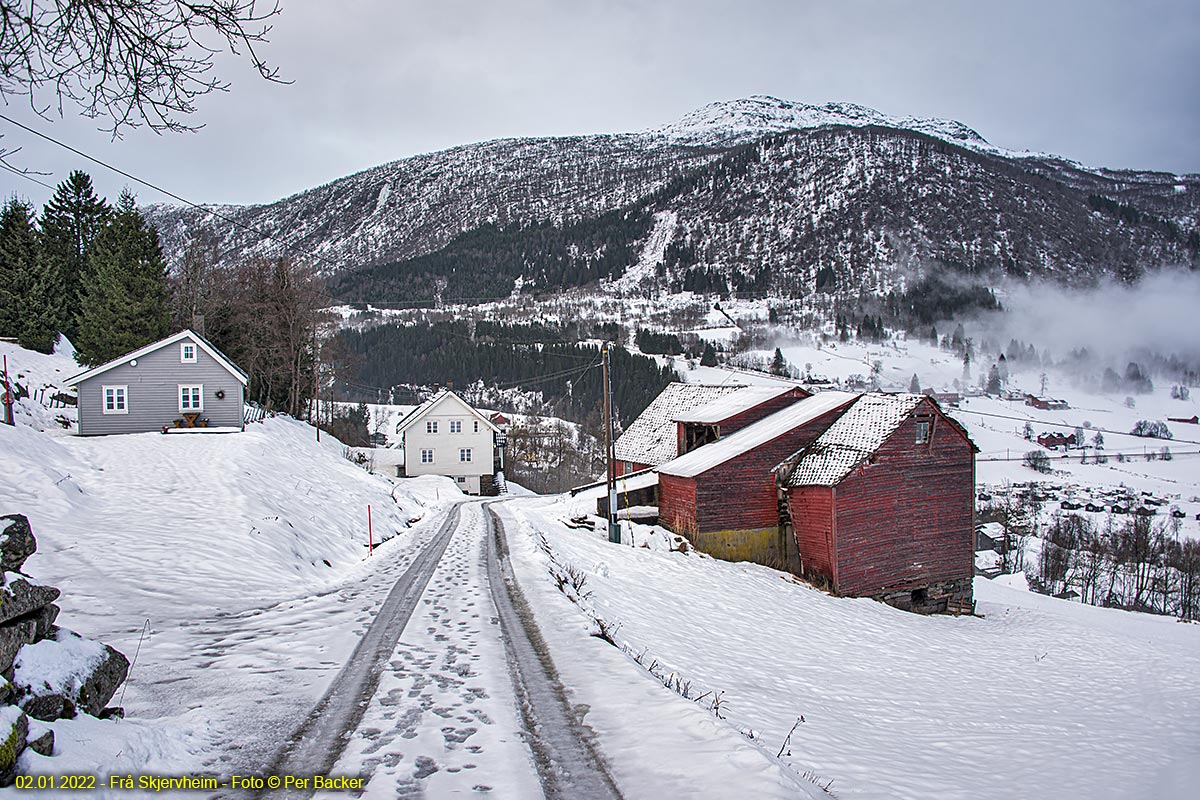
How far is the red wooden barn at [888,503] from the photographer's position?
26.7 metres

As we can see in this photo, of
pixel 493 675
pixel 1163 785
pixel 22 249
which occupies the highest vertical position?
pixel 22 249

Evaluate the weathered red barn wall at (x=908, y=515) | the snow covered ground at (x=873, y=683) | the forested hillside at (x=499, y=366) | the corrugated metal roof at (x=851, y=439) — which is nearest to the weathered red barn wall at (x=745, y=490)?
the corrugated metal roof at (x=851, y=439)

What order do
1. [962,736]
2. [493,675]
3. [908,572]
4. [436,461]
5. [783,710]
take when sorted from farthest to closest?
1. [436,461]
2. [908,572]
3. [962,736]
4. [783,710]
5. [493,675]

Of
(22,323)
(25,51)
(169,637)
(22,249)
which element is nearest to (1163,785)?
(169,637)

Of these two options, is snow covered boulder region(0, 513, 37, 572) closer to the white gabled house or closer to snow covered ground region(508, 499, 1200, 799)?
snow covered ground region(508, 499, 1200, 799)

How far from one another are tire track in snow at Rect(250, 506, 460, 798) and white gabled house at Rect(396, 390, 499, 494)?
46227 mm

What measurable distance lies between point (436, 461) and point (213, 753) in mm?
52966

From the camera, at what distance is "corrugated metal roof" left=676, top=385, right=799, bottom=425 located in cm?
3347

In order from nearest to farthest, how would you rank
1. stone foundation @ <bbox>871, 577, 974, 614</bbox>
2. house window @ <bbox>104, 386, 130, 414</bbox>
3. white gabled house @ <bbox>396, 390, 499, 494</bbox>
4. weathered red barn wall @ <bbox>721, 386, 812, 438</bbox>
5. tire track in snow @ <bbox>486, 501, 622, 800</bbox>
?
tire track in snow @ <bbox>486, 501, 622, 800</bbox> → stone foundation @ <bbox>871, 577, 974, 614</bbox> → house window @ <bbox>104, 386, 130, 414</bbox> → weathered red barn wall @ <bbox>721, 386, 812, 438</bbox> → white gabled house @ <bbox>396, 390, 499, 494</bbox>

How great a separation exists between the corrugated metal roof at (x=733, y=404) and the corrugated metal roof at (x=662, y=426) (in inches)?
54.3

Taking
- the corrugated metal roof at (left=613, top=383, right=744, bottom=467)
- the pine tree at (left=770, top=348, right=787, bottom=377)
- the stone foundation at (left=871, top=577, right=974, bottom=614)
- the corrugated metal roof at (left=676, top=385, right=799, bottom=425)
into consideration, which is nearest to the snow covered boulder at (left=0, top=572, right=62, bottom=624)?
the stone foundation at (left=871, top=577, right=974, bottom=614)

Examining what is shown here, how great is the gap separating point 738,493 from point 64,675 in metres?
26.1

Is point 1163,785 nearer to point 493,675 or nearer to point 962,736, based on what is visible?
point 962,736

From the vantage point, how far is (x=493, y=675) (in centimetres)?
748
